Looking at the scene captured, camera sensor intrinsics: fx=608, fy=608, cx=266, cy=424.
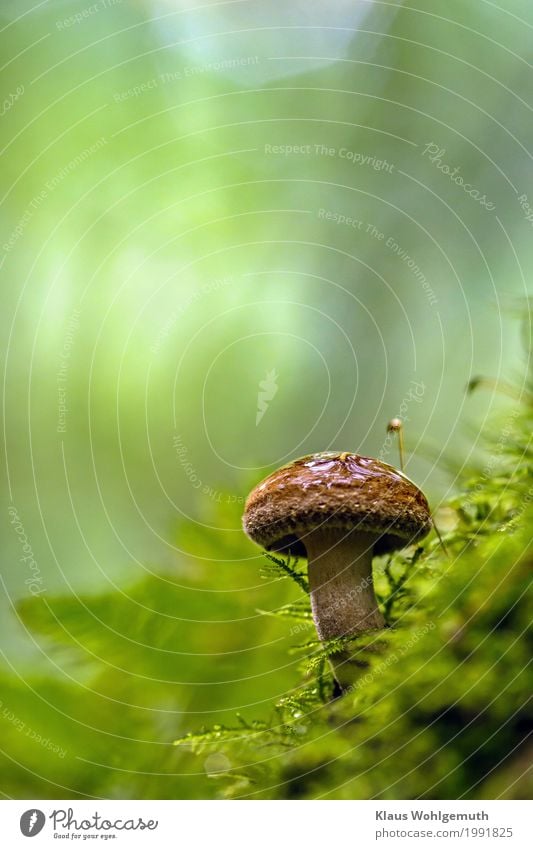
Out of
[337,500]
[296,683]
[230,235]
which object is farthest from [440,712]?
[230,235]

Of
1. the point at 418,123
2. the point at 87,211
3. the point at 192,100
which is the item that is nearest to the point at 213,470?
the point at 87,211
